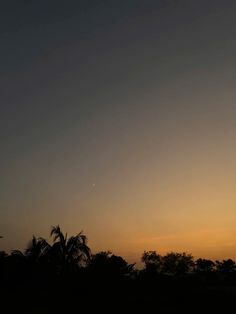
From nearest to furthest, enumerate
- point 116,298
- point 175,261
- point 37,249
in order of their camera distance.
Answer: point 116,298 < point 37,249 < point 175,261

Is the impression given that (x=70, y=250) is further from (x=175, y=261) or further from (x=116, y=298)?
(x=175, y=261)

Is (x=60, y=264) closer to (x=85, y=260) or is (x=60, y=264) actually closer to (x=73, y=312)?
(x=85, y=260)

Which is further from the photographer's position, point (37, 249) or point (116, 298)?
point (37, 249)

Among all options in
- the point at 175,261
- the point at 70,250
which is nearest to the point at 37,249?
the point at 70,250

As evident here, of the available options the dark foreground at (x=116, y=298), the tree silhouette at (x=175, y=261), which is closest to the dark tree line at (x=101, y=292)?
the dark foreground at (x=116, y=298)

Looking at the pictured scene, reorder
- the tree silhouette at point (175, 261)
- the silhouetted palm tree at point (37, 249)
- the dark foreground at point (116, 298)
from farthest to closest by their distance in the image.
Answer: the tree silhouette at point (175, 261) → the silhouetted palm tree at point (37, 249) → the dark foreground at point (116, 298)

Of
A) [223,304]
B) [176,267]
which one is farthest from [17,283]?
[176,267]

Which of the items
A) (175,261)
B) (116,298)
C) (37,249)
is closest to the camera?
(116,298)

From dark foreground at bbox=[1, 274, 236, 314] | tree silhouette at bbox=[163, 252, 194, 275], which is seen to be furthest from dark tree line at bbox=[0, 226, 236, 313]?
tree silhouette at bbox=[163, 252, 194, 275]

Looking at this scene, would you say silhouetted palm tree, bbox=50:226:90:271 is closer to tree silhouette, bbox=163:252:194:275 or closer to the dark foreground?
the dark foreground

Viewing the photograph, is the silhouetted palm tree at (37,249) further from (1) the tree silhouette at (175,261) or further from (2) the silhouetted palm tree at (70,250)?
(1) the tree silhouette at (175,261)

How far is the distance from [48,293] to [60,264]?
436 inches

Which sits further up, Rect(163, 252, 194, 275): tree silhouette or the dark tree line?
Rect(163, 252, 194, 275): tree silhouette

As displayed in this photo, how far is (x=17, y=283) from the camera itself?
31734mm
